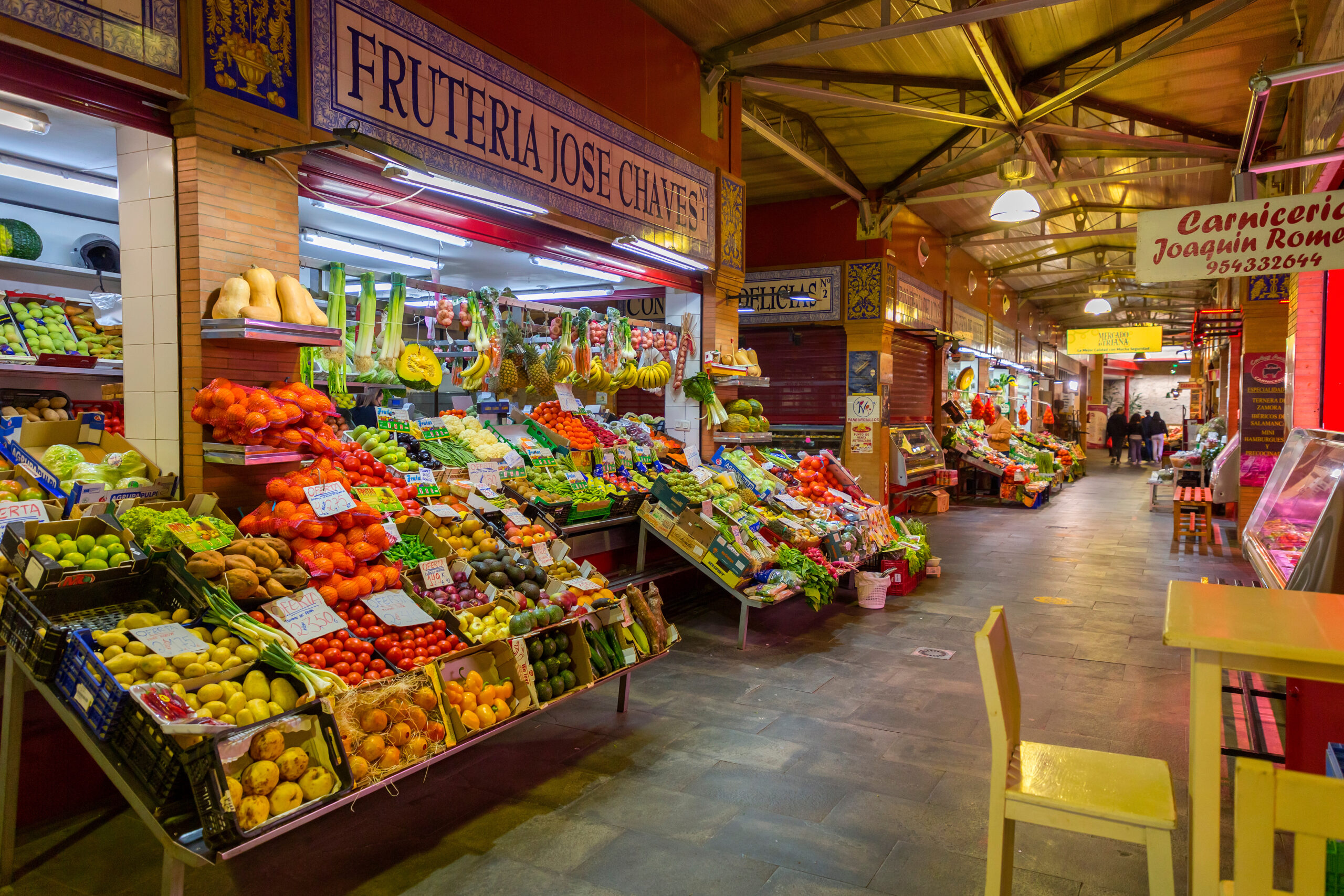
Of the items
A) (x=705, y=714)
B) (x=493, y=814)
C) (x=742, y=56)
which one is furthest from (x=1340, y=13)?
(x=493, y=814)

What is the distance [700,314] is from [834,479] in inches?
86.2

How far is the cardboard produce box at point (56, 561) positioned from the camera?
9.29ft

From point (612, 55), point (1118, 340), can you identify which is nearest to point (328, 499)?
point (612, 55)

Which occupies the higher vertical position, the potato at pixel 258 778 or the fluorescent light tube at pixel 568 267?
the fluorescent light tube at pixel 568 267

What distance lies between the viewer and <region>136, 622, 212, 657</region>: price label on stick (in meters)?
2.75

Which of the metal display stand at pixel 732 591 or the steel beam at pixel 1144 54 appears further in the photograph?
the steel beam at pixel 1144 54

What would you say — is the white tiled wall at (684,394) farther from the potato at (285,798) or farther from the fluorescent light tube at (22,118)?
the potato at (285,798)

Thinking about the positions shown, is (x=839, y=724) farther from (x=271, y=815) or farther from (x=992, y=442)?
(x=992, y=442)

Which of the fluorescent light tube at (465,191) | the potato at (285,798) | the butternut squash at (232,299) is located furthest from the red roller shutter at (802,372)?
the potato at (285,798)

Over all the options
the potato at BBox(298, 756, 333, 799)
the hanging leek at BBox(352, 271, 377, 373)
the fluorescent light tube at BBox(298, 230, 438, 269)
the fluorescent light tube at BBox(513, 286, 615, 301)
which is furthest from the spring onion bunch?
the potato at BBox(298, 756, 333, 799)

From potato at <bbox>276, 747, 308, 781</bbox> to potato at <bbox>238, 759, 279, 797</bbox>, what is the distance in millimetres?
61

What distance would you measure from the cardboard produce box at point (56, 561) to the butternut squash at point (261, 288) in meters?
1.16

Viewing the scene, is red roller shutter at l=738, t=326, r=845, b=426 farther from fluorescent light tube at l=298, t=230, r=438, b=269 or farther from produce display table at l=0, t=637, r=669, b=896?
produce display table at l=0, t=637, r=669, b=896

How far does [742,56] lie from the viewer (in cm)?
771
